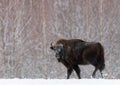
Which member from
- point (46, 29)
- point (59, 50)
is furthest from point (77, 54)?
point (46, 29)

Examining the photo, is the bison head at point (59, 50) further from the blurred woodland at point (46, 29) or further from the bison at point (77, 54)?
the blurred woodland at point (46, 29)

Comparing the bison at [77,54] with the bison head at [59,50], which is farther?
the bison at [77,54]

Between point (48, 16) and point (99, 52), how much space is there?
17.9 metres

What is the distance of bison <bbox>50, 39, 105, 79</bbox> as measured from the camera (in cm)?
1222

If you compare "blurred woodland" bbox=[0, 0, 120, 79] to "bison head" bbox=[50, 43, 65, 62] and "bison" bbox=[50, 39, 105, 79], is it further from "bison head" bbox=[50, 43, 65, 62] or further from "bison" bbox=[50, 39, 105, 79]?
"bison head" bbox=[50, 43, 65, 62]

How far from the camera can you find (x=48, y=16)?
30484 millimetres

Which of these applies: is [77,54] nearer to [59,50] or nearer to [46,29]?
[59,50]

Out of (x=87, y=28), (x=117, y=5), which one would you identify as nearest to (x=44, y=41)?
(x=87, y=28)

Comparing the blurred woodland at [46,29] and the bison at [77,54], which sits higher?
the bison at [77,54]

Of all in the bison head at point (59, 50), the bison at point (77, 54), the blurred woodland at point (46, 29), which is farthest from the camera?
the blurred woodland at point (46, 29)

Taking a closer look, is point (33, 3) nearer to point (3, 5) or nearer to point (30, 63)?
point (3, 5)

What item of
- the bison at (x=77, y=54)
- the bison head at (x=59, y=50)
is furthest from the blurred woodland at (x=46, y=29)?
the bison head at (x=59, y=50)

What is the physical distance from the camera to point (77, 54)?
41.0ft

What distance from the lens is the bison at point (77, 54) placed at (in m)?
12.2
